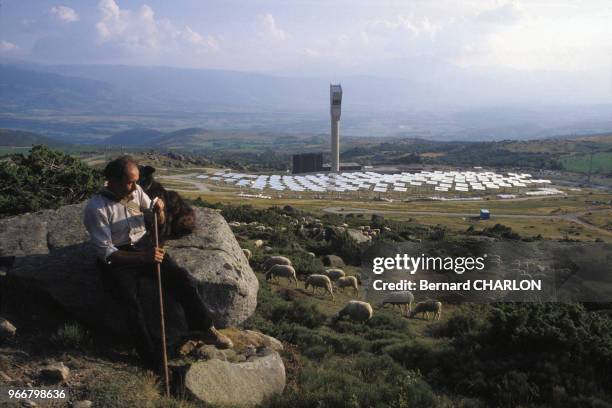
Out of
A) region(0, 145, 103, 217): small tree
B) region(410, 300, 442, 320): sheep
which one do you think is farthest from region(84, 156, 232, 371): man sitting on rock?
region(0, 145, 103, 217): small tree

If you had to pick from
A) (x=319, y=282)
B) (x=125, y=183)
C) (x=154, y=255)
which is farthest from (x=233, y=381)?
(x=319, y=282)

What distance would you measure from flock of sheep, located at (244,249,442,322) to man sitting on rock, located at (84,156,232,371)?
4945 mm

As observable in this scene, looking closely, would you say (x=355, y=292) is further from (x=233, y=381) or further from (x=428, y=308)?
(x=233, y=381)

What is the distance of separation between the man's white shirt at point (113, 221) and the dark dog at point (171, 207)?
62cm

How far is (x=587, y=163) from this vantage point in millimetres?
151875

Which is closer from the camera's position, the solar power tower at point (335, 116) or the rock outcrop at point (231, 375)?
the rock outcrop at point (231, 375)

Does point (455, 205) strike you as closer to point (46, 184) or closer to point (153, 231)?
point (46, 184)

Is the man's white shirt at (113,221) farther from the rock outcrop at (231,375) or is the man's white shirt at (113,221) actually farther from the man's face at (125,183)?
the rock outcrop at (231,375)

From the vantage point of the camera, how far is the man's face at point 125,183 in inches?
247

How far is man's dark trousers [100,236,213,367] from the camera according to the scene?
20.4 feet

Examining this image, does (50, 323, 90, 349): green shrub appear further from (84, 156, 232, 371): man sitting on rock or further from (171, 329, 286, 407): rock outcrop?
(171, 329, 286, 407): rock outcrop

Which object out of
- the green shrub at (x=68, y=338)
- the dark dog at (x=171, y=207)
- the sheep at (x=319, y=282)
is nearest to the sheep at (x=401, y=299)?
the sheep at (x=319, y=282)

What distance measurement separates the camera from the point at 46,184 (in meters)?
17.4

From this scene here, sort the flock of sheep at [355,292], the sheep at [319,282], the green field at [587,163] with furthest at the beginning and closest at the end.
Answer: the green field at [587,163], the sheep at [319,282], the flock of sheep at [355,292]
